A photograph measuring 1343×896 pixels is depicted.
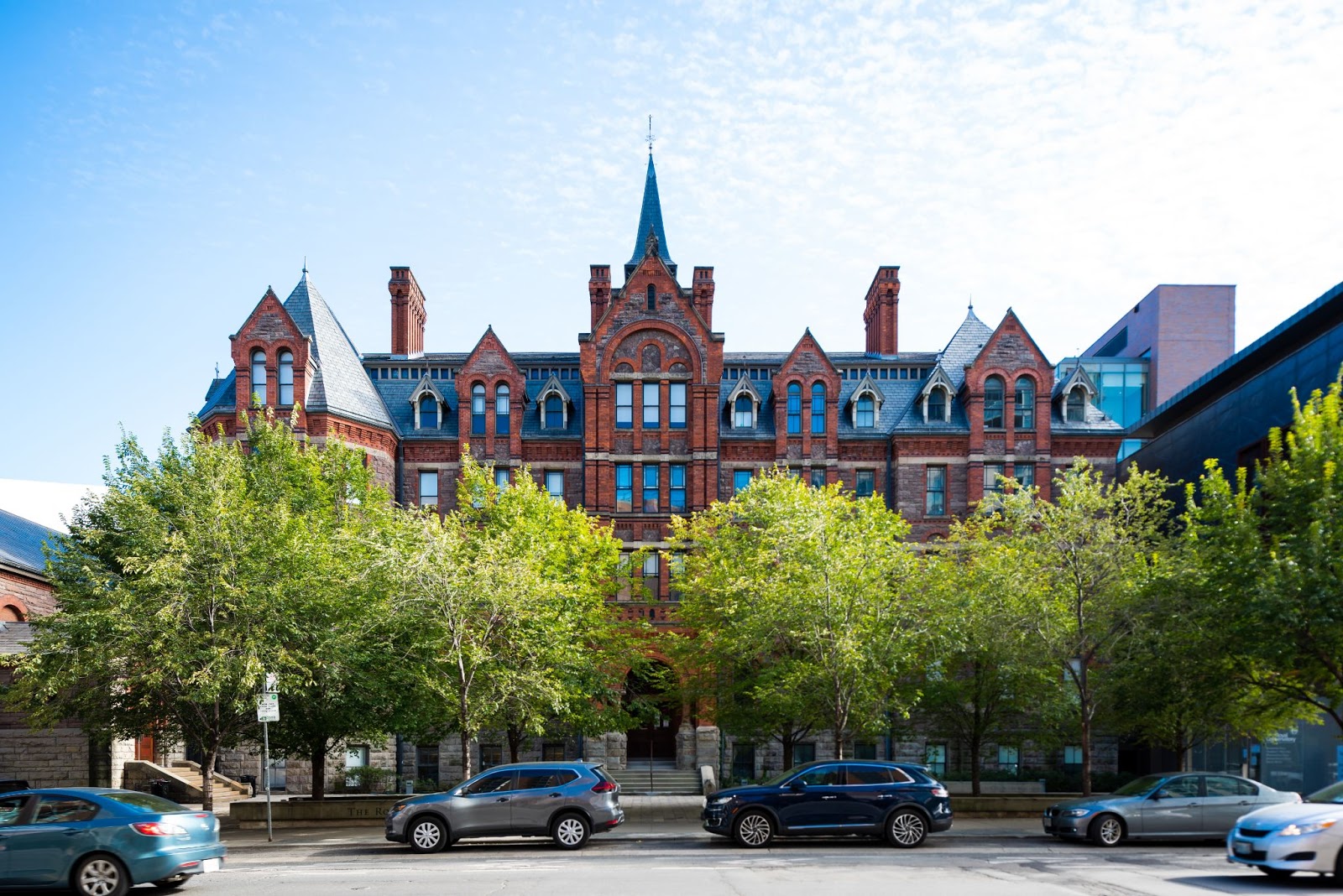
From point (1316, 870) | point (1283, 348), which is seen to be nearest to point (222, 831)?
point (1316, 870)

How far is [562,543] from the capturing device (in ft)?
97.4

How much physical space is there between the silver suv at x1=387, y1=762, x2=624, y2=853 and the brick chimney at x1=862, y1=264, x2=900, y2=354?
29220mm

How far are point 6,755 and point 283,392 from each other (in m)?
14.3

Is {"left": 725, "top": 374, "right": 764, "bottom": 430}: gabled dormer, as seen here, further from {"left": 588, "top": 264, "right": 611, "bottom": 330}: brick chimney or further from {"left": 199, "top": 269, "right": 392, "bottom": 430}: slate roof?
{"left": 199, "top": 269, "right": 392, "bottom": 430}: slate roof

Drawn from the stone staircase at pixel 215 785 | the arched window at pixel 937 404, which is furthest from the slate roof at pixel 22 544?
the arched window at pixel 937 404

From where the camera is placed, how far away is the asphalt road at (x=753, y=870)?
13.8 meters

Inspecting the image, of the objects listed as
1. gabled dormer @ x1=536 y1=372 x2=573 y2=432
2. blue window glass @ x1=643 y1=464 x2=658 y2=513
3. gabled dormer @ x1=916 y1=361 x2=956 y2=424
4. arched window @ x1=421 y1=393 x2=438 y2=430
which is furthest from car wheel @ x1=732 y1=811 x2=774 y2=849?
arched window @ x1=421 y1=393 x2=438 y2=430

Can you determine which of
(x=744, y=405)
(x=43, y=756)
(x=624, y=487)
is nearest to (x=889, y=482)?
(x=744, y=405)

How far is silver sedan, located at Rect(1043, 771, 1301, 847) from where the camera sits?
18641 millimetres

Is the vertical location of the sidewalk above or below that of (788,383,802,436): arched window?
below

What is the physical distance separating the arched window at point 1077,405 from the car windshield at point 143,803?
35201 millimetres

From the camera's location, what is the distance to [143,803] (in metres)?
14.3

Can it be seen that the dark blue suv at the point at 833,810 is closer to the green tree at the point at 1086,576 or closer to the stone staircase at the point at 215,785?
the green tree at the point at 1086,576

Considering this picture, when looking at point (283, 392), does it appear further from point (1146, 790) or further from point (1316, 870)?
point (1316, 870)
